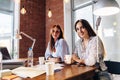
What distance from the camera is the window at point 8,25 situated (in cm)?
464

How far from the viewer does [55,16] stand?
4746 mm

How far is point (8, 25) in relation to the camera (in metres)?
4.76

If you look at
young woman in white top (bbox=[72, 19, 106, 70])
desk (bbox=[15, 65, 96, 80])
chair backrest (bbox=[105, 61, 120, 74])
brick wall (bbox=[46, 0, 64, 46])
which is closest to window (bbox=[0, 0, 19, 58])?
brick wall (bbox=[46, 0, 64, 46])

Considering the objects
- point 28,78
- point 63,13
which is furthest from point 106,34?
point 28,78

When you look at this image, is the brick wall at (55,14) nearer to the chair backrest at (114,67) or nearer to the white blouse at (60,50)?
the white blouse at (60,50)

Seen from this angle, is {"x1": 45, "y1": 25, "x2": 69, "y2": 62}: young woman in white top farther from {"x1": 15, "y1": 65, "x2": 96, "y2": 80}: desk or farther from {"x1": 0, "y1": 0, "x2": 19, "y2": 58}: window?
{"x1": 0, "y1": 0, "x2": 19, "y2": 58}: window

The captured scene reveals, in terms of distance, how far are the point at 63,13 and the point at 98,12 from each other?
7.53 ft

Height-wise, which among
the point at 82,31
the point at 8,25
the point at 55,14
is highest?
the point at 55,14

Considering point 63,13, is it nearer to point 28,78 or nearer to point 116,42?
point 116,42

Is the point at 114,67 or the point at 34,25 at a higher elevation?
the point at 34,25

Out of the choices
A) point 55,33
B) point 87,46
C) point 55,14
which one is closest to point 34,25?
point 55,14

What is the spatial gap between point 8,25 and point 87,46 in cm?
317

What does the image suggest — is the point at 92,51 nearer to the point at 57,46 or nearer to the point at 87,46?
the point at 87,46

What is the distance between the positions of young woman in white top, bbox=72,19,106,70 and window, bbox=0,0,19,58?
2.66 metres
